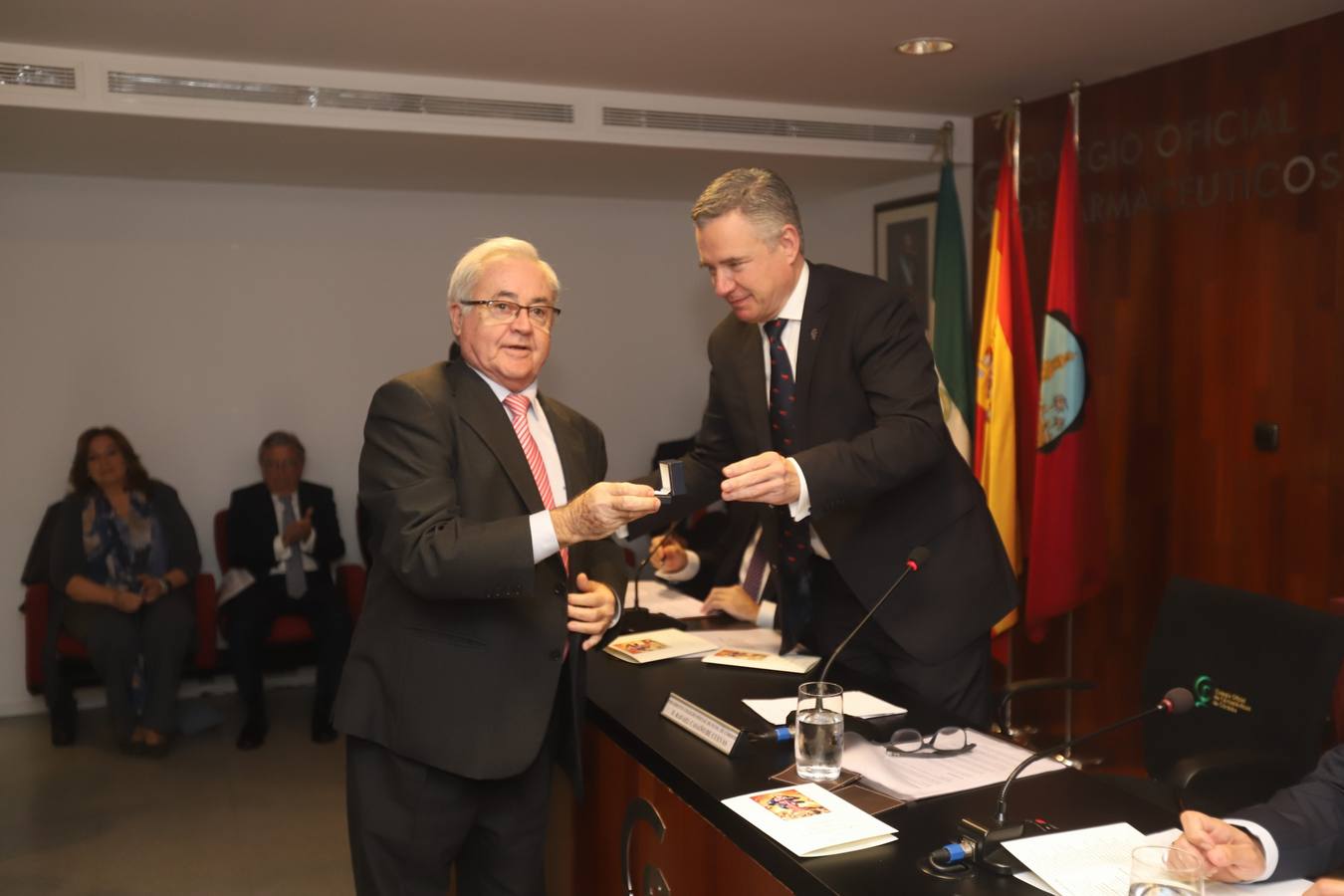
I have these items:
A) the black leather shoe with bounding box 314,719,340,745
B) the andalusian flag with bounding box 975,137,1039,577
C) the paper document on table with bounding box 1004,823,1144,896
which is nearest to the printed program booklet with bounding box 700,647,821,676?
the paper document on table with bounding box 1004,823,1144,896

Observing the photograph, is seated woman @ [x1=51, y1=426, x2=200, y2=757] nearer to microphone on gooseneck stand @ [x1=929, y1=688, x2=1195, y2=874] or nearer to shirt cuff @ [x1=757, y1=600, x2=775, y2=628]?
shirt cuff @ [x1=757, y1=600, x2=775, y2=628]

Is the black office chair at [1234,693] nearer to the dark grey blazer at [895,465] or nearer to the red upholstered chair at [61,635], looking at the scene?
the dark grey blazer at [895,465]

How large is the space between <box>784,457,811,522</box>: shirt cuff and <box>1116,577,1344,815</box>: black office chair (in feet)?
2.97

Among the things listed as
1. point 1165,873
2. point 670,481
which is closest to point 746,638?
point 670,481

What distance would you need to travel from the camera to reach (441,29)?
3787 mm

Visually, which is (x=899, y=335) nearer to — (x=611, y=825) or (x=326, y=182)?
(x=611, y=825)

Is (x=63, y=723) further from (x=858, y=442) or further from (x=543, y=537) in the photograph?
(x=858, y=442)

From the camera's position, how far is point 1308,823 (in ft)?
5.26

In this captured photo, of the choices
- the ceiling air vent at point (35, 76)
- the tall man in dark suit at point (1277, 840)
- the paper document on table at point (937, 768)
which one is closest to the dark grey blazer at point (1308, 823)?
the tall man in dark suit at point (1277, 840)

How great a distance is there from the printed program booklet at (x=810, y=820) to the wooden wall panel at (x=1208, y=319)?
9.10 ft

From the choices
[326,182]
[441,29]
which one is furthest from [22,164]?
[441,29]

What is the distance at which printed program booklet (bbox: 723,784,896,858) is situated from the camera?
5.51ft

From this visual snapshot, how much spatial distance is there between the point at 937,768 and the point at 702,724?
45cm

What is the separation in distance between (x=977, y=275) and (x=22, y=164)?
14.8 ft
